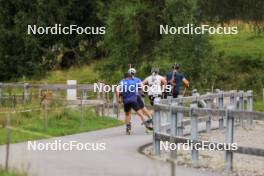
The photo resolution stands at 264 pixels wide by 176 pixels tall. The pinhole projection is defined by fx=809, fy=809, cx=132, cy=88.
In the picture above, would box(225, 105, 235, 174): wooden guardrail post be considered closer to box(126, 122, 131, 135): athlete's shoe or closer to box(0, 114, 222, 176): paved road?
box(0, 114, 222, 176): paved road

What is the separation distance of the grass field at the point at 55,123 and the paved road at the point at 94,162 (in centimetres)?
132

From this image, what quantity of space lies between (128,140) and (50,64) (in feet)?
106

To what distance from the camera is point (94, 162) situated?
15.4m

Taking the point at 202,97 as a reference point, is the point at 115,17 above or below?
above

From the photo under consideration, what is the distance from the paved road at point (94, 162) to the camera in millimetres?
13774

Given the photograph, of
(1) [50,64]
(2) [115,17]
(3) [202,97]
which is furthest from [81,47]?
(3) [202,97]

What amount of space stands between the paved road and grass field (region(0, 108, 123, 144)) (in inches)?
52.1

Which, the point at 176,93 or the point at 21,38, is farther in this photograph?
the point at 21,38

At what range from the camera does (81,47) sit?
52.8 meters

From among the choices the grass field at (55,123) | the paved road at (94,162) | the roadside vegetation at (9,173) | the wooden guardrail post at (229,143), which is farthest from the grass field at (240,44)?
the roadside vegetation at (9,173)

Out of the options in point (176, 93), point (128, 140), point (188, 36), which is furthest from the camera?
point (188, 36)

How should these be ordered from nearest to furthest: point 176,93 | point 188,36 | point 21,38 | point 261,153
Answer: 1. point 261,153
2. point 176,93
3. point 188,36
4. point 21,38

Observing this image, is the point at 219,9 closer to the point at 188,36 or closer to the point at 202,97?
the point at 188,36

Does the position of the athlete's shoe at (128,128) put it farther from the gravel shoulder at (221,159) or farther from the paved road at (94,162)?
the paved road at (94,162)
